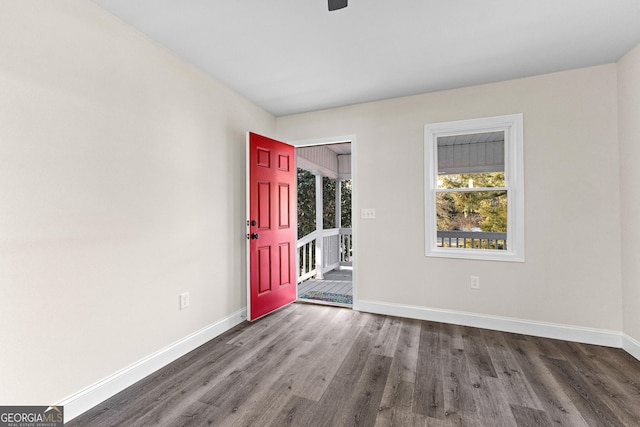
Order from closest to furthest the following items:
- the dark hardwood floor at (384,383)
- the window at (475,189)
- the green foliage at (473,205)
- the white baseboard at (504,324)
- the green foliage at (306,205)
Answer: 1. the dark hardwood floor at (384,383)
2. the white baseboard at (504,324)
3. the window at (475,189)
4. the green foliage at (473,205)
5. the green foliage at (306,205)

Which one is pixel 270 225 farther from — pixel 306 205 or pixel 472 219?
pixel 306 205

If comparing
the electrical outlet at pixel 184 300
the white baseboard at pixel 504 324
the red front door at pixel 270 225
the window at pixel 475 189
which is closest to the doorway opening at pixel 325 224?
the red front door at pixel 270 225

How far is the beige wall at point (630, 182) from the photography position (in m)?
2.29

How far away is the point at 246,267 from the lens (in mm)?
3170

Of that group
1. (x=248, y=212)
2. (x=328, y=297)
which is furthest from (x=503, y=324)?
(x=248, y=212)

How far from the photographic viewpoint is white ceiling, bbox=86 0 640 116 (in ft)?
6.00

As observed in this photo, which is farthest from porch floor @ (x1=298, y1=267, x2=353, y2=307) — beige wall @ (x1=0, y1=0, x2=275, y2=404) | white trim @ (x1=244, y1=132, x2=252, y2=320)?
beige wall @ (x1=0, y1=0, x2=275, y2=404)

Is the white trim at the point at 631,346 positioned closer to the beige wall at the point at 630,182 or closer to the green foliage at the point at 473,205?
the beige wall at the point at 630,182

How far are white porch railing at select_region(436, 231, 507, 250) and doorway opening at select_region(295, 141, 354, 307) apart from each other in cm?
171

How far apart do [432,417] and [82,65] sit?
297 centimetres

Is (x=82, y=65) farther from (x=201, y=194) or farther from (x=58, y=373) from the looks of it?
(x=58, y=373)

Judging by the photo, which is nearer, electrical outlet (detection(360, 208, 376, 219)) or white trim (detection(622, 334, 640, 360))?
white trim (detection(622, 334, 640, 360))

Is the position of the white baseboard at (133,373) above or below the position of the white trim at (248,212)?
below

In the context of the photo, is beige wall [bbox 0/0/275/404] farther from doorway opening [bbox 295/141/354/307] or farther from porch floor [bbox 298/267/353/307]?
doorway opening [bbox 295/141/354/307]
